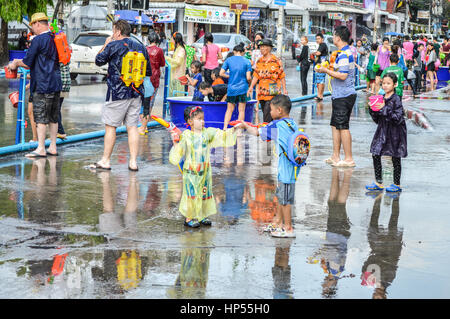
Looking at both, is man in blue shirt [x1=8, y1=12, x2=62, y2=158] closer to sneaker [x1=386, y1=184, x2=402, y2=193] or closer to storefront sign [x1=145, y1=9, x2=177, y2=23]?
sneaker [x1=386, y1=184, x2=402, y2=193]

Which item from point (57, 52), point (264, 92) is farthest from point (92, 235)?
point (264, 92)

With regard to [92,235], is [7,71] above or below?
above

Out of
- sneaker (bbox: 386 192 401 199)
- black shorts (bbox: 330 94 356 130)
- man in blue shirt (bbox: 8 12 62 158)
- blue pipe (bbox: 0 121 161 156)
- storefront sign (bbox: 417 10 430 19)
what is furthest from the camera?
storefront sign (bbox: 417 10 430 19)

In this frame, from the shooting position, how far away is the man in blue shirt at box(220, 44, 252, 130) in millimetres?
12359

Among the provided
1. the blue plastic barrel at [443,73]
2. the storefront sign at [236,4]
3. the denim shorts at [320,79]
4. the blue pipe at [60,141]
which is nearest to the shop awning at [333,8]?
the storefront sign at [236,4]

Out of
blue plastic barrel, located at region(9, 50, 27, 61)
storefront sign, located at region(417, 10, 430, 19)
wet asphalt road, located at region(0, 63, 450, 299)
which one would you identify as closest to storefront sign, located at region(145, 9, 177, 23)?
blue plastic barrel, located at region(9, 50, 27, 61)

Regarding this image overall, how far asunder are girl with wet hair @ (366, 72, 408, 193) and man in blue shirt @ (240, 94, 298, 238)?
2.23 meters

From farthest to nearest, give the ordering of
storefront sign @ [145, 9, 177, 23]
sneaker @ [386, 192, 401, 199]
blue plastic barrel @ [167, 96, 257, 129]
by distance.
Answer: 1. storefront sign @ [145, 9, 177, 23]
2. blue plastic barrel @ [167, 96, 257, 129]
3. sneaker @ [386, 192, 401, 199]

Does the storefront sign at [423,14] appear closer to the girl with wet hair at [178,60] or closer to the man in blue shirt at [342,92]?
the girl with wet hair at [178,60]

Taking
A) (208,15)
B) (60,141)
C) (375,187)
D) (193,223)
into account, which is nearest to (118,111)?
(60,141)

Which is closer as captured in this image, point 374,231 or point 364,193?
point 374,231
